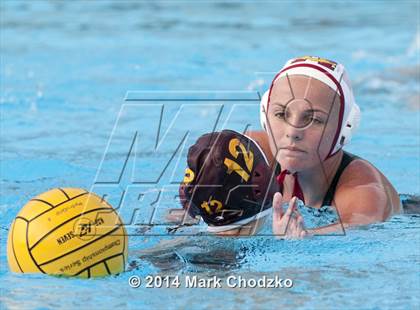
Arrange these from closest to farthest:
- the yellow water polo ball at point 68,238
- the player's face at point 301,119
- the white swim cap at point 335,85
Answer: the yellow water polo ball at point 68,238 < the player's face at point 301,119 < the white swim cap at point 335,85

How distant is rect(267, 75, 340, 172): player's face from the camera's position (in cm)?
496

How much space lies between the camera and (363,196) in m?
5.17

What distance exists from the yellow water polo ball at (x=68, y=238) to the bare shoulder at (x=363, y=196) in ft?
4.80

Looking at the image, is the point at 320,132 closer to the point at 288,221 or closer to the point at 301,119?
the point at 301,119

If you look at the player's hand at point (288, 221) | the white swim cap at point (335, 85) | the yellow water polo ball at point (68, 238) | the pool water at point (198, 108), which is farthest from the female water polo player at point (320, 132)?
the yellow water polo ball at point (68, 238)

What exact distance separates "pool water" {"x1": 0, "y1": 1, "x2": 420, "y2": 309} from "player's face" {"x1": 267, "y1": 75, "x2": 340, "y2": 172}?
19.1 inches

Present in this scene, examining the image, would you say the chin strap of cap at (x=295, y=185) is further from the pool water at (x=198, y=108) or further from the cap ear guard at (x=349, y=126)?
the pool water at (x=198, y=108)

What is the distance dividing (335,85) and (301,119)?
0.31 m

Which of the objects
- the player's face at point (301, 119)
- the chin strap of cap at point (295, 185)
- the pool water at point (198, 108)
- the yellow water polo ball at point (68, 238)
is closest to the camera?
the yellow water polo ball at point (68, 238)

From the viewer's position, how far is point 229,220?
4672 millimetres

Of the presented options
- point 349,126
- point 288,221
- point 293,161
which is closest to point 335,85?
point 349,126

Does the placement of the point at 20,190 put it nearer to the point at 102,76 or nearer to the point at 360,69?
the point at 102,76

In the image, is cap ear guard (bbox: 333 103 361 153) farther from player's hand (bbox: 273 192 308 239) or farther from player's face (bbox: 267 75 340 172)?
player's hand (bbox: 273 192 308 239)

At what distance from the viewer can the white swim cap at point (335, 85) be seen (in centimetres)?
510
